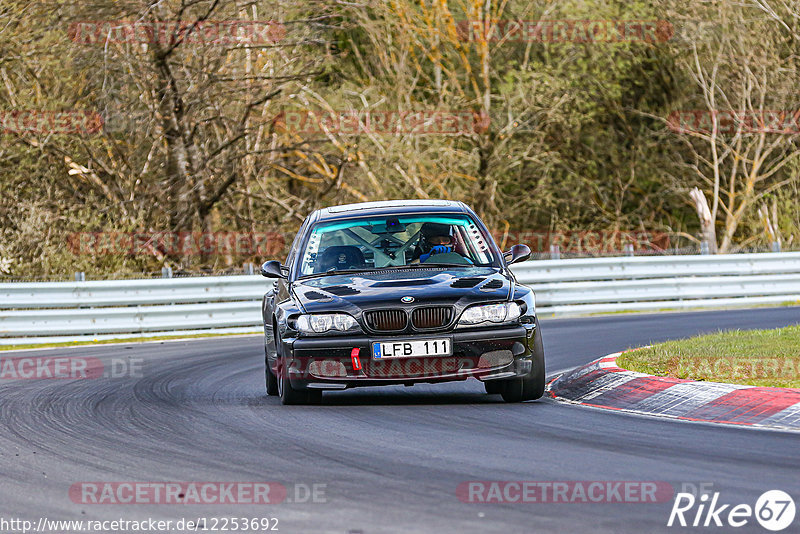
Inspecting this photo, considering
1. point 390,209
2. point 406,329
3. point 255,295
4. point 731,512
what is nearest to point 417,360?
point 406,329

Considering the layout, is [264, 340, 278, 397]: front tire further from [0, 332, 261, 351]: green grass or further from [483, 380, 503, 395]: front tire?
[0, 332, 261, 351]: green grass

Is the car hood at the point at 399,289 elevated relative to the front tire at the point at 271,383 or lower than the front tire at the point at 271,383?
elevated

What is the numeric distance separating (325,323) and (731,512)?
4.65 m

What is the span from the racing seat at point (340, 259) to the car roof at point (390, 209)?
21.2 inches

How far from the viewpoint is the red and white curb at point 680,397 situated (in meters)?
8.38

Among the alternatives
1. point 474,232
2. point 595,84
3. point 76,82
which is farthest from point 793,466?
point 595,84

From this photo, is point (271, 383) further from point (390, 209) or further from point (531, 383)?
point (531, 383)

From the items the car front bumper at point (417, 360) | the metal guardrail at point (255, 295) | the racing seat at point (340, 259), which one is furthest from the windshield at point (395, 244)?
the metal guardrail at point (255, 295)

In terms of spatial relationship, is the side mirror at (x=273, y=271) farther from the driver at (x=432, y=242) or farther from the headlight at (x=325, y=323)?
the headlight at (x=325, y=323)

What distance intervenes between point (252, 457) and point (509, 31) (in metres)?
25.9

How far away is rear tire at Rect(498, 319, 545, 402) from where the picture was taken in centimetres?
989

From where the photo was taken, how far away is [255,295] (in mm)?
20859

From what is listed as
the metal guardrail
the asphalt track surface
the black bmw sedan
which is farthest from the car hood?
the metal guardrail

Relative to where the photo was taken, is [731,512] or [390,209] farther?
[390,209]
